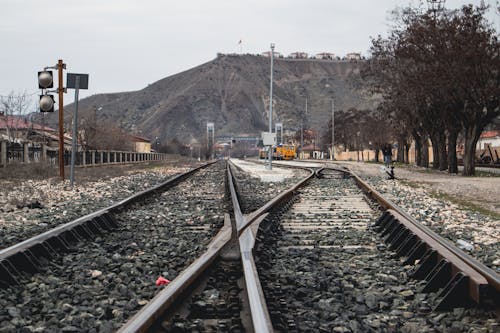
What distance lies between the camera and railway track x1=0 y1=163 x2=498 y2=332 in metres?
3.99

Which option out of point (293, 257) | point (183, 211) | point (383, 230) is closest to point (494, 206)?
point (383, 230)

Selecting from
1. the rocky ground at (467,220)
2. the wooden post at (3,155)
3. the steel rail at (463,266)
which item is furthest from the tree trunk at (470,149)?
the steel rail at (463,266)

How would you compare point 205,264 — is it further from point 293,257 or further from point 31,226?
point 31,226

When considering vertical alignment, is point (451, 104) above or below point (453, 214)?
above

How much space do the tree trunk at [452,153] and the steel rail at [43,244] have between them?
29707mm

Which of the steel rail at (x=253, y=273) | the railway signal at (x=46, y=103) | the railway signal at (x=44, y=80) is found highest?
the railway signal at (x=44, y=80)

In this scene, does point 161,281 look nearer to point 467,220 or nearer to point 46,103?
point 467,220

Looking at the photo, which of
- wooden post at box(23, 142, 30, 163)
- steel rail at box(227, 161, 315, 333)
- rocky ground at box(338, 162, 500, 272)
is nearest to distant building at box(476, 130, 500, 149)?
→ wooden post at box(23, 142, 30, 163)

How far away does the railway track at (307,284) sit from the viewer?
13.1ft

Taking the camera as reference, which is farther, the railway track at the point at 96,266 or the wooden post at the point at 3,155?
the wooden post at the point at 3,155

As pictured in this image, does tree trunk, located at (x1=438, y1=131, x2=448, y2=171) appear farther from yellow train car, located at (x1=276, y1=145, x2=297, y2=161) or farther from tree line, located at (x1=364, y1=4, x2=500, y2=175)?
yellow train car, located at (x1=276, y1=145, x2=297, y2=161)

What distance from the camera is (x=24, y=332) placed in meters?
3.81

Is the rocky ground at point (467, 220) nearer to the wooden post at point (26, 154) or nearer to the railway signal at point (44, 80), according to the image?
the railway signal at point (44, 80)

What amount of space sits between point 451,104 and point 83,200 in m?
25.4
